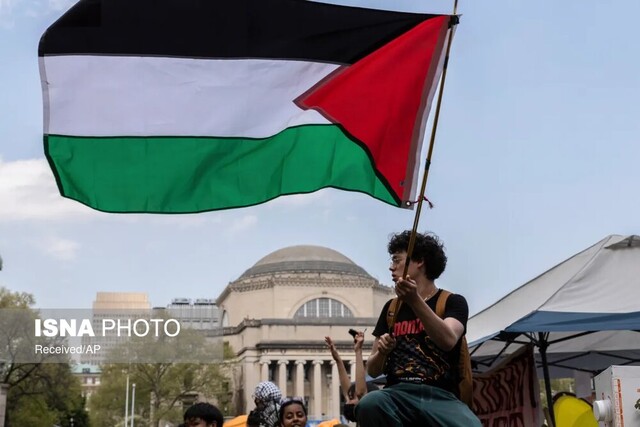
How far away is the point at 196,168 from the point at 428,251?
7.00ft

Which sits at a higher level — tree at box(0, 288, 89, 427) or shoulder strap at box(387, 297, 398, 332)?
tree at box(0, 288, 89, 427)

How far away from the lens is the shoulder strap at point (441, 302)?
4307 mm

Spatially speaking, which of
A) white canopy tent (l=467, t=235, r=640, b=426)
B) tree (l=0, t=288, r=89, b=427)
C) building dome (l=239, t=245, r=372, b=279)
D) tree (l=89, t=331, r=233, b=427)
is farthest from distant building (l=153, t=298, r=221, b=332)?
white canopy tent (l=467, t=235, r=640, b=426)

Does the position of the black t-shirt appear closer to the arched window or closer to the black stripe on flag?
the black stripe on flag

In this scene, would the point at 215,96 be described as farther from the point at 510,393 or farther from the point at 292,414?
the point at 510,393

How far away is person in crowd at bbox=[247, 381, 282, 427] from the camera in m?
6.81

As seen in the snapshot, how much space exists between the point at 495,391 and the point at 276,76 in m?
3.38

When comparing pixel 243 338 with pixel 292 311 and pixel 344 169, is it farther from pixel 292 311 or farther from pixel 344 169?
pixel 344 169

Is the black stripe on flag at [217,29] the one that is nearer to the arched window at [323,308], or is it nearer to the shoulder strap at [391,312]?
the shoulder strap at [391,312]

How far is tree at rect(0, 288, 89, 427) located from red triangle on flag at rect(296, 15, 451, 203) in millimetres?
51382

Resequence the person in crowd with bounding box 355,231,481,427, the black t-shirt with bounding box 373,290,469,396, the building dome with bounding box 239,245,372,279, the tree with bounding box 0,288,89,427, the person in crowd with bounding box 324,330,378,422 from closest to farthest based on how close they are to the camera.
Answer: the person in crowd with bounding box 355,231,481,427
the black t-shirt with bounding box 373,290,469,396
the person in crowd with bounding box 324,330,378,422
the tree with bounding box 0,288,89,427
the building dome with bounding box 239,245,372,279

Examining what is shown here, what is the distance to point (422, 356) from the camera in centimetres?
423

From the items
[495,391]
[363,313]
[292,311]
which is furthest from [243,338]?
[495,391]

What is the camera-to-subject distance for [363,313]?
10175 cm
